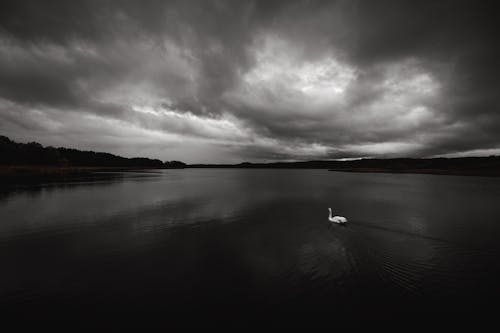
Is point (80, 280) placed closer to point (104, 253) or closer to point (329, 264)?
point (104, 253)

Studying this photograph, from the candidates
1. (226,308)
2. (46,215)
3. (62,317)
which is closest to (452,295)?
(226,308)

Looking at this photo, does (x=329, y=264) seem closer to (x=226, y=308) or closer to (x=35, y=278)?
(x=226, y=308)

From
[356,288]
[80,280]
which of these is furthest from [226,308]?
[80,280]

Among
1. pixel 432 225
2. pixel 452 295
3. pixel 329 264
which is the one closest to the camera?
pixel 452 295

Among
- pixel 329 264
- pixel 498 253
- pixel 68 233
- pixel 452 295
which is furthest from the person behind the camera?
pixel 68 233

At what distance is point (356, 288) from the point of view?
29.6 ft

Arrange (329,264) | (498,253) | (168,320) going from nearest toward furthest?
(168,320)
(329,264)
(498,253)

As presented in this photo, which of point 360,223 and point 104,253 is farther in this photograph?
point 360,223

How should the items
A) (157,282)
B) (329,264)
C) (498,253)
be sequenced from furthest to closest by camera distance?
(498,253) → (329,264) → (157,282)

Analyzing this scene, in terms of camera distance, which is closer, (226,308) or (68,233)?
(226,308)

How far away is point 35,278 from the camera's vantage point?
978 cm

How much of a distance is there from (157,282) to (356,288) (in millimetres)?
9680

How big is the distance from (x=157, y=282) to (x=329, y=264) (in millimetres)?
9531

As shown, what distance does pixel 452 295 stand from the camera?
27.9 feet
